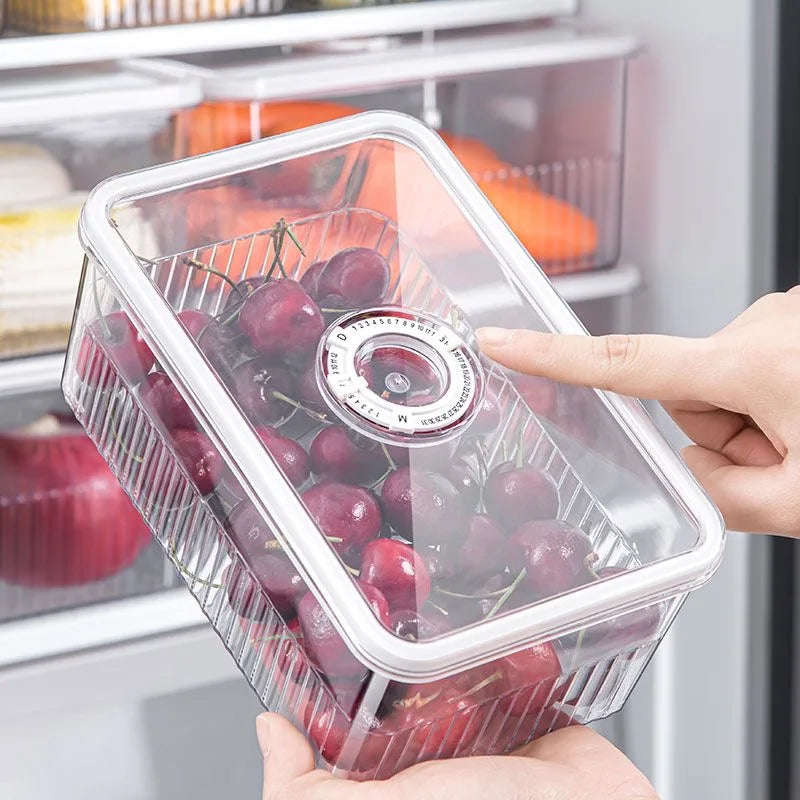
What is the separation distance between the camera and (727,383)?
794 mm

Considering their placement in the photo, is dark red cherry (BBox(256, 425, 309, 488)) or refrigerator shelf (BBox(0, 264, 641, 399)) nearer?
dark red cherry (BBox(256, 425, 309, 488))

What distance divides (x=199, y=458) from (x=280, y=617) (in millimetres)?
96

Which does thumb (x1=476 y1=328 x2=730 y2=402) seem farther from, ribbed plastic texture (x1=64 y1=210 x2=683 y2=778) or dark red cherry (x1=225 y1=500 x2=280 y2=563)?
dark red cherry (x1=225 y1=500 x2=280 y2=563)

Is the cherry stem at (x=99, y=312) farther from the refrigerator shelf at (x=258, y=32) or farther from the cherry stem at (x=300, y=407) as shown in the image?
the refrigerator shelf at (x=258, y=32)

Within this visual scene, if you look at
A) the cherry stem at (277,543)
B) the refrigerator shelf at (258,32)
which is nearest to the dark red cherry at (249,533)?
the cherry stem at (277,543)

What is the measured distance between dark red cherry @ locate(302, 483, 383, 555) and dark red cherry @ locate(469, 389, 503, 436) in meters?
0.10

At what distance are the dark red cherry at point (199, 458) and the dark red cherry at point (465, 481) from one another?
0.13 m

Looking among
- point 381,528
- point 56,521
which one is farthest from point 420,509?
point 56,521

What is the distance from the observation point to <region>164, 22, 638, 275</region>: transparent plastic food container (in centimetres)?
133

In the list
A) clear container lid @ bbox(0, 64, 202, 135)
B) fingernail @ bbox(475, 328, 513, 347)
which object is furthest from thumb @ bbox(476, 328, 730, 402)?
clear container lid @ bbox(0, 64, 202, 135)

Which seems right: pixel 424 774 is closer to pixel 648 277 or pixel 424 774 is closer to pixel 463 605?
pixel 463 605

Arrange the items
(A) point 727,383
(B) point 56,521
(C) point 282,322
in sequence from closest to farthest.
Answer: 1. (C) point 282,322
2. (A) point 727,383
3. (B) point 56,521

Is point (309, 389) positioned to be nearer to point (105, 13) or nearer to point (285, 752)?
point (285, 752)

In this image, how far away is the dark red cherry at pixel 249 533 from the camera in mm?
597
